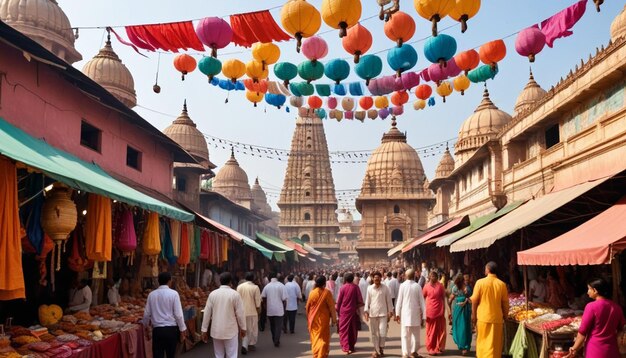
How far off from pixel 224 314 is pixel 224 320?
0.25 ft

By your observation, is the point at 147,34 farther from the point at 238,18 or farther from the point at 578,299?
the point at 578,299

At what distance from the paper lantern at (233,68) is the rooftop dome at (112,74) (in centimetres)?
1283

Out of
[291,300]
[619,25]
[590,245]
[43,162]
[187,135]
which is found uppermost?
[619,25]

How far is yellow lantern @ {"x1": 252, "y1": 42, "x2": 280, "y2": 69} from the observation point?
1106cm

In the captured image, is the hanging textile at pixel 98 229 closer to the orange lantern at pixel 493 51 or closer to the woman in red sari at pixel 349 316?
the woman in red sari at pixel 349 316

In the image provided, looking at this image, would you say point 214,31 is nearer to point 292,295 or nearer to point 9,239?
point 9,239

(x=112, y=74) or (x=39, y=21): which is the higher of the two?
(x=39, y=21)

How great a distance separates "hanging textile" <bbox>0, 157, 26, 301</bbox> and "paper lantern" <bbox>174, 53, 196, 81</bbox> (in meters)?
6.55

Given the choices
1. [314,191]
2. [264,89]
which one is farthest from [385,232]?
[264,89]

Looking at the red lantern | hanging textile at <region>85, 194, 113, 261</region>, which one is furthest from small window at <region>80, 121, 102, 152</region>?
the red lantern

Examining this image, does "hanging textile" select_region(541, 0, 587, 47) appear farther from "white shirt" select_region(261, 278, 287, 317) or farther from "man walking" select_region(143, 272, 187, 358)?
"man walking" select_region(143, 272, 187, 358)

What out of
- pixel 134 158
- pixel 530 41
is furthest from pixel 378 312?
pixel 134 158

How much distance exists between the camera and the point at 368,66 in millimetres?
11258

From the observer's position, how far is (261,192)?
7706 centimetres
